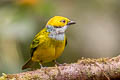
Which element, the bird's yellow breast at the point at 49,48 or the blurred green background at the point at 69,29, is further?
the blurred green background at the point at 69,29

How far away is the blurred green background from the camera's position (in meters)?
6.46

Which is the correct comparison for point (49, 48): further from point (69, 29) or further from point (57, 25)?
point (69, 29)

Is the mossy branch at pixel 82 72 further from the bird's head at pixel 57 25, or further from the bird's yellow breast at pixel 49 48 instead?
the bird's head at pixel 57 25

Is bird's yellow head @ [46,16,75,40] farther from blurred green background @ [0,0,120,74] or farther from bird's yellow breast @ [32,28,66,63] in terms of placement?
blurred green background @ [0,0,120,74]

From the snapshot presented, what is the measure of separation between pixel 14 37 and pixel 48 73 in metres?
2.52

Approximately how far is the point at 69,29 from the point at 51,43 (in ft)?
15.7

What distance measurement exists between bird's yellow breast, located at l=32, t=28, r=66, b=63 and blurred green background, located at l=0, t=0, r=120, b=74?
3.86 ft

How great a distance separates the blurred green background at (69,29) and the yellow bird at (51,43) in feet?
3.65

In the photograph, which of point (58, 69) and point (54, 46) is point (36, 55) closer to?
point (54, 46)

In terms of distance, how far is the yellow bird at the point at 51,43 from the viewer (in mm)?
5066

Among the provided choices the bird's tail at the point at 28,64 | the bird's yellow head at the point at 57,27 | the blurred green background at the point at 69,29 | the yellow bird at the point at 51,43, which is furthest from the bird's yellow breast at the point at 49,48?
the blurred green background at the point at 69,29

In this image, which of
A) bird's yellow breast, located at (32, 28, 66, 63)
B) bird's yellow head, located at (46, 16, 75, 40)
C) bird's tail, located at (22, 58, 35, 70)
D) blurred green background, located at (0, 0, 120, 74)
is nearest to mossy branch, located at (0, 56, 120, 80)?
bird's yellow breast, located at (32, 28, 66, 63)

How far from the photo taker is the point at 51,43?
16.7 feet

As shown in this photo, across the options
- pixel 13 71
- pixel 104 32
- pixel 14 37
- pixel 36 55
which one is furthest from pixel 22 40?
pixel 104 32
